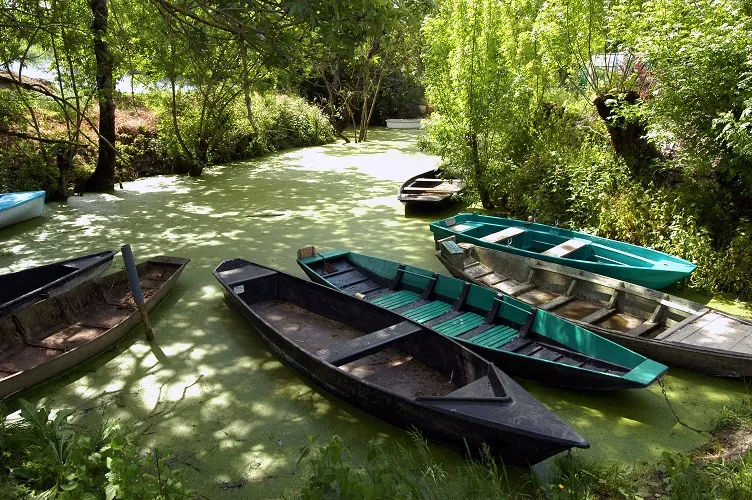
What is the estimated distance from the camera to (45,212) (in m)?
9.72

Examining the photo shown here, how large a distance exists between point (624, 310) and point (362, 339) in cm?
270

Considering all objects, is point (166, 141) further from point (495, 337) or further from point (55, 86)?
point (495, 337)

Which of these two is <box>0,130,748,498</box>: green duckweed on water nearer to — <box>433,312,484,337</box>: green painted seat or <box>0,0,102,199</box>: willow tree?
<box>433,312,484,337</box>: green painted seat

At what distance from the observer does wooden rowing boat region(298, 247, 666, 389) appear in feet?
13.7

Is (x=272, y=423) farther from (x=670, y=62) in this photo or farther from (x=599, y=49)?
(x=599, y=49)

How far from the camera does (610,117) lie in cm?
715

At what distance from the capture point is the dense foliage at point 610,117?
5691 millimetres

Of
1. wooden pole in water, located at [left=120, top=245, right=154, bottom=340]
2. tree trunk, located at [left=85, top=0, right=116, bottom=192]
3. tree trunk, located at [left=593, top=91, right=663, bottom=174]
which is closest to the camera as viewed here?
wooden pole in water, located at [left=120, top=245, right=154, bottom=340]

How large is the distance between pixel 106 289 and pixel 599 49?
23.9ft

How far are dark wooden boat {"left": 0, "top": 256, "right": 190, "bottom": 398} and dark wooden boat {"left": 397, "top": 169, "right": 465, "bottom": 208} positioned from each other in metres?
4.18

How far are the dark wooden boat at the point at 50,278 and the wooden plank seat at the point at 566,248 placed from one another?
16.5 feet

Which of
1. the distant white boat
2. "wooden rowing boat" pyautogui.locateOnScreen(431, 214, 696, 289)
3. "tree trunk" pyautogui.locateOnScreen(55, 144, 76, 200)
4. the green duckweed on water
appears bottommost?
the green duckweed on water

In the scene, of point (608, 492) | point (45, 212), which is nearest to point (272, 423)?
point (608, 492)

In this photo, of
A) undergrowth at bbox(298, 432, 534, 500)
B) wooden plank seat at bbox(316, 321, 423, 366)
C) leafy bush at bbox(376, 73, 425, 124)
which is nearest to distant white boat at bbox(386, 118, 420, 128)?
leafy bush at bbox(376, 73, 425, 124)
